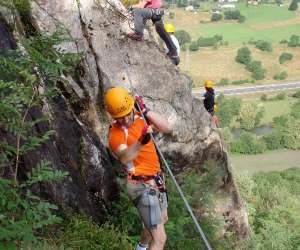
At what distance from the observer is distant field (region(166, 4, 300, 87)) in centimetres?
11256

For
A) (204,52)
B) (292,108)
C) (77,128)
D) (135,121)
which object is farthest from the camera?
(204,52)

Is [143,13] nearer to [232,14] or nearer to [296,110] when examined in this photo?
[296,110]

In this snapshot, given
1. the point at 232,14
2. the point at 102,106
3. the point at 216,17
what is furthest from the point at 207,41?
the point at 102,106

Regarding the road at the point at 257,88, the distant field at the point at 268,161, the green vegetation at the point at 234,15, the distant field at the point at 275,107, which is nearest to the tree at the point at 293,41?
the road at the point at 257,88

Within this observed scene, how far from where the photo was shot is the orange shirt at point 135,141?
6.14 metres

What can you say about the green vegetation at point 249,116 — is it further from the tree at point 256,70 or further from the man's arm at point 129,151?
the man's arm at point 129,151

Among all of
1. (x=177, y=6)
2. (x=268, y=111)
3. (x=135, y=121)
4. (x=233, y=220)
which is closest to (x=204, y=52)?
(x=268, y=111)

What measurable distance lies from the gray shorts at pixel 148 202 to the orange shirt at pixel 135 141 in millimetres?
200

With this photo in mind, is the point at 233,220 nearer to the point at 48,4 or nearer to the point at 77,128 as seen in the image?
the point at 77,128

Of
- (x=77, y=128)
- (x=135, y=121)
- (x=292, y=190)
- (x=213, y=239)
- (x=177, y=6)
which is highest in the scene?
(x=135, y=121)

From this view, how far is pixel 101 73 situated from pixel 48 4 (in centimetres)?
186

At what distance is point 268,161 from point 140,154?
63.5 metres

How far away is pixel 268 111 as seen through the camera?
295ft

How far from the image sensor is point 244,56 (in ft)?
372
